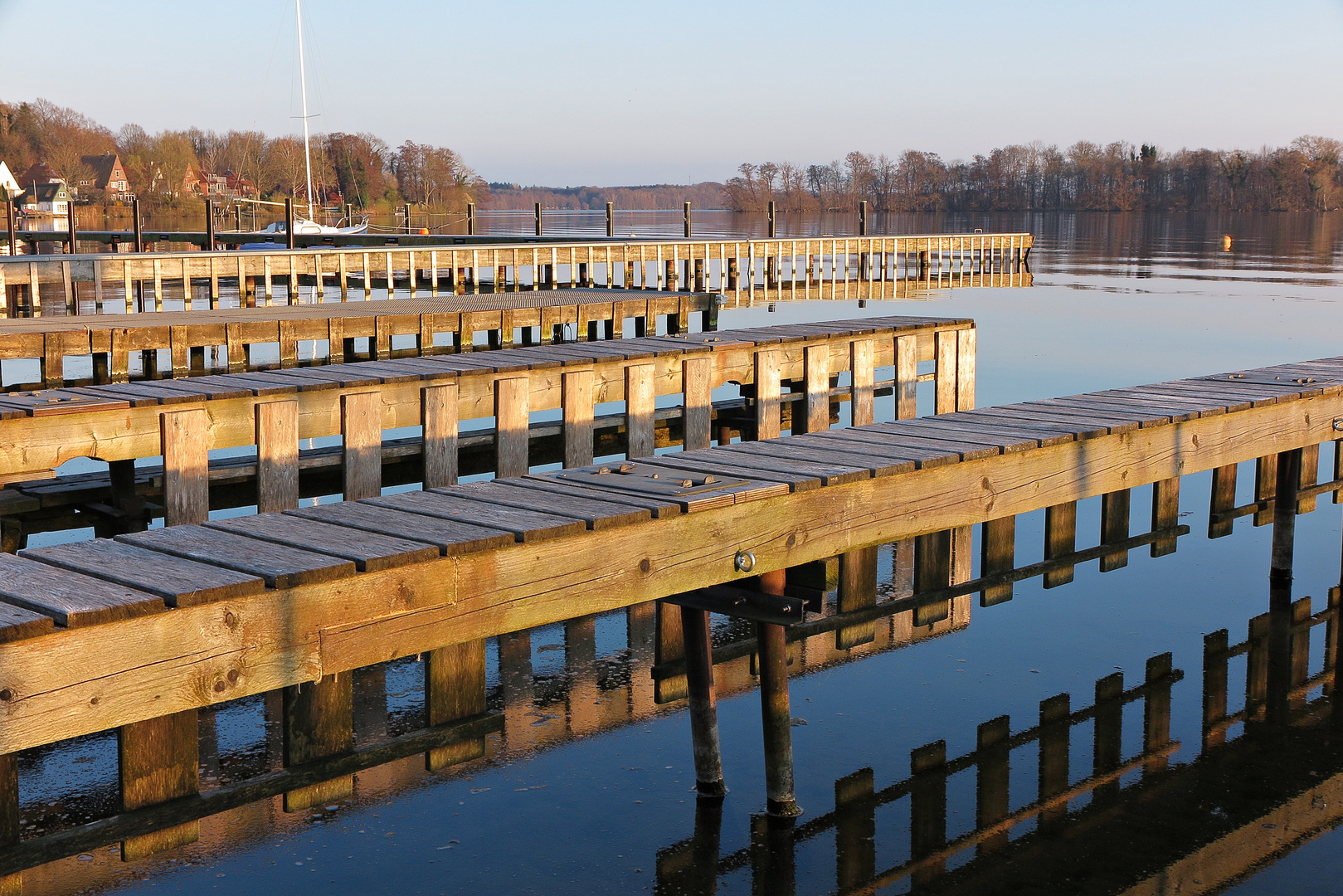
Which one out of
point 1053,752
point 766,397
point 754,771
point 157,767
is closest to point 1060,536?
point 1053,752

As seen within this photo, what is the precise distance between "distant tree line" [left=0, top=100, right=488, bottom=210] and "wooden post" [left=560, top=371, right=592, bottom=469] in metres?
118

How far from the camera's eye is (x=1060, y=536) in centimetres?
934

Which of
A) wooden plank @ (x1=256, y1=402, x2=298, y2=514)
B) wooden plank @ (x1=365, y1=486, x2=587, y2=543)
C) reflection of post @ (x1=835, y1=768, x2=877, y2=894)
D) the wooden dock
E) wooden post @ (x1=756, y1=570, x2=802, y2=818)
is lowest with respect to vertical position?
reflection of post @ (x1=835, y1=768, x2=877, y2=894)

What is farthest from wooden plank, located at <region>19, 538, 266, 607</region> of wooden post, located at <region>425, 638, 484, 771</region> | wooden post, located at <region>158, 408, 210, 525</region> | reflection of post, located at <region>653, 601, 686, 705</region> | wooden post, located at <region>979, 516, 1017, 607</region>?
wooden post, located at <region>979, 516, 1017, 607</region>

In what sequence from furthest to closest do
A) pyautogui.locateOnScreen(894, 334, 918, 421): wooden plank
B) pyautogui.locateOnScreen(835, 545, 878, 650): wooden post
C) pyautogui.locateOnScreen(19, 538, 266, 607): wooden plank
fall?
pyautogui.locateOnScreen(894, 334, 918, 421): wooden plank
pyautogui.locateOnScreen(835, 545, 878, 650): wooden post
pyautogui.locateOnScreen(19, 538, 266, 607): wooden plank

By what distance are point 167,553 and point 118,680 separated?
0.89m

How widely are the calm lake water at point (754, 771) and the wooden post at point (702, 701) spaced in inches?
6.7

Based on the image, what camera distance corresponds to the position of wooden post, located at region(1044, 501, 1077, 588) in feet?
30.3

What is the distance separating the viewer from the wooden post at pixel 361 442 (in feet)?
32.5

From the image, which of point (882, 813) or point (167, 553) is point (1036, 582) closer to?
point (882, 813)

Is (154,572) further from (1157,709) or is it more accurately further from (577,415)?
(1157,709)

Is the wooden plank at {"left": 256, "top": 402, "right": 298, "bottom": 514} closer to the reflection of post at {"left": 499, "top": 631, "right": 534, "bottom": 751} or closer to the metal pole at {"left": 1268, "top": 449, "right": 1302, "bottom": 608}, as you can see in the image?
the reflection of post at {"left": 499, "top": 631, "right": 534, "bottom": 751}

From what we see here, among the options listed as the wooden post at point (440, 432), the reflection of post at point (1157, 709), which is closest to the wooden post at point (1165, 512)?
the reflection of post at point (1157, 709)

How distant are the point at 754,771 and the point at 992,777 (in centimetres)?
139
